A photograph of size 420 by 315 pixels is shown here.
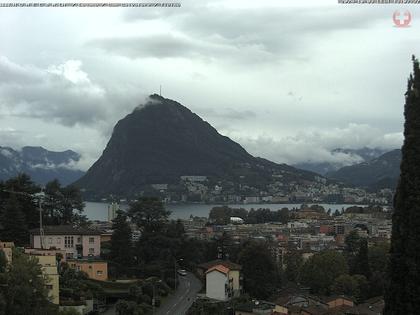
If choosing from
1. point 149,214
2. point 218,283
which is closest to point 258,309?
point 218,283

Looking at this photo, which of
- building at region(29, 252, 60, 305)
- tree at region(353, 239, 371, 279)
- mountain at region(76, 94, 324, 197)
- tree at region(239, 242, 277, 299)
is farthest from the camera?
mountain at region(76, 94, 324, 197)

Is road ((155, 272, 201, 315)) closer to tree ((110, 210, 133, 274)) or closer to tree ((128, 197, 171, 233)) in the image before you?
tree ((110, 210, 133, 274))

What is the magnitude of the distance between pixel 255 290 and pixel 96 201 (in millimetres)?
126337

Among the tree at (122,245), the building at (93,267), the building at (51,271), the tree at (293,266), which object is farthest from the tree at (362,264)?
the building at (51,271)

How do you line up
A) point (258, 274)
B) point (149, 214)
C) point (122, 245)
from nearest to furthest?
point (122, 245), point (258, 274), point (149, 214)

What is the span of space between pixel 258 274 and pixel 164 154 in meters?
140

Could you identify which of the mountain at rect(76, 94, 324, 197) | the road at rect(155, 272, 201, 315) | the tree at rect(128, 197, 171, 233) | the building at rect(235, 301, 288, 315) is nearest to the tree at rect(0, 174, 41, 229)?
the tree at rect(128, 197, 171, 233)

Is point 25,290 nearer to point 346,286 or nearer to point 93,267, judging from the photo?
point 93,267

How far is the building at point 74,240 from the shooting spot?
30.7 m

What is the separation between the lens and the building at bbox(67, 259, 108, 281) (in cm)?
2731

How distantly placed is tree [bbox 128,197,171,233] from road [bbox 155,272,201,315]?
2.97m

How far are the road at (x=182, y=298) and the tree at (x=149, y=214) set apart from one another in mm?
2971

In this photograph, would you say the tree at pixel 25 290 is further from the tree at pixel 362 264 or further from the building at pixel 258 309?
the tree at pixel 362 264

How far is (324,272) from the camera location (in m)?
31.4
